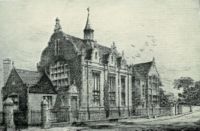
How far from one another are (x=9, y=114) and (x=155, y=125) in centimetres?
98

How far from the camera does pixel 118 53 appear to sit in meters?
2.51

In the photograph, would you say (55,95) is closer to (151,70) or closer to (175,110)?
(151,70)

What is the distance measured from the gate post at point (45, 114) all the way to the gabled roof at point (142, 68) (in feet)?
2.24

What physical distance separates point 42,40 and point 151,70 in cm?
79

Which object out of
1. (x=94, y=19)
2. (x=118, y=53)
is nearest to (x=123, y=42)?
(x=118, y=53)

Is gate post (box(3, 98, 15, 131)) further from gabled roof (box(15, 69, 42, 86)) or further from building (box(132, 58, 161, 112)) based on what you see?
building (box(132, 58, 161, 112))

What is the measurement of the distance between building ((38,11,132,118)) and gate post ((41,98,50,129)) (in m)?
0.15

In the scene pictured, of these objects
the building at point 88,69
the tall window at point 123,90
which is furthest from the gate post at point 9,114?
the tall window at point 123,90

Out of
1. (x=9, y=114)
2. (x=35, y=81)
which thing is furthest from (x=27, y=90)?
(x=9, y=114)

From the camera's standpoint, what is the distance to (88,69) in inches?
105

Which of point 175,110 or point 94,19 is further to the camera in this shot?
point 175,110

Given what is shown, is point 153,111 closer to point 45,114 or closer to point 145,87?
point 145,87

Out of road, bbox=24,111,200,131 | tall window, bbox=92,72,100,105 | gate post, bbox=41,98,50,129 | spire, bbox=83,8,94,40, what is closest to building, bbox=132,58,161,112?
road, bbox=24,111,200,131

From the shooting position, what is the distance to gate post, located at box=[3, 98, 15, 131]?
7.75 ft
